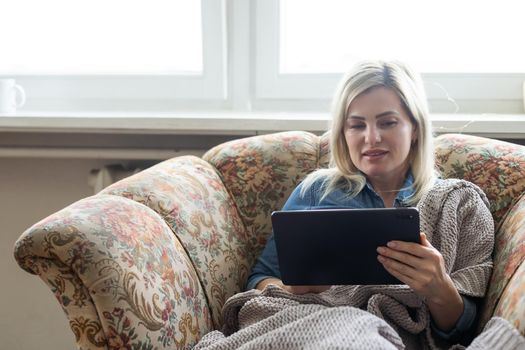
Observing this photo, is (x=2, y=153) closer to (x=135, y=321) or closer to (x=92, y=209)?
(x=92, y=209)

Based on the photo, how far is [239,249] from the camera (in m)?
1.46

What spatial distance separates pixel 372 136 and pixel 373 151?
1.4 inches

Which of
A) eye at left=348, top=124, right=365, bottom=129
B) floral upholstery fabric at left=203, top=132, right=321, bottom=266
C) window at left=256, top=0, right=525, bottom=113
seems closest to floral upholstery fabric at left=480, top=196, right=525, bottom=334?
eye at left=348, top=124, right=365, bottom=129

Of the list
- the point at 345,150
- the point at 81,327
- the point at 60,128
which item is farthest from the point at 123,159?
the point at 81,327

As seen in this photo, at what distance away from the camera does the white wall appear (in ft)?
6.65

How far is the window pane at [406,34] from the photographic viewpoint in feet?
6.32

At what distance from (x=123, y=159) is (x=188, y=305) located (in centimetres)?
87

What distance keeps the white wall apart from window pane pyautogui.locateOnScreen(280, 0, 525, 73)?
74cm

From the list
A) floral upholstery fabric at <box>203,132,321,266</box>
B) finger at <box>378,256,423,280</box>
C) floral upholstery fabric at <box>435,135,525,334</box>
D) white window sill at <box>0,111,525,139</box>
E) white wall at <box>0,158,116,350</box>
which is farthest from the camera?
white wall at <box>0,158,116,350</box>

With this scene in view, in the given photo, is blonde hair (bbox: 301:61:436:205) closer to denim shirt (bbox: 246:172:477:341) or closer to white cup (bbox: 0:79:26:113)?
denim shirt (bbox: 246:172:477:341)

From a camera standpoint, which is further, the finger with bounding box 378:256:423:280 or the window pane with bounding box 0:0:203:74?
the window pane with bounding box 0:0:203:74

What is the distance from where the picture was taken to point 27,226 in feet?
6.73

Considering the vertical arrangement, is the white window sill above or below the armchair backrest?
above

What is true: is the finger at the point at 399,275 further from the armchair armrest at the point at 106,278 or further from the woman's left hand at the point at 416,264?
the armchair armrest at the point at 106,278
